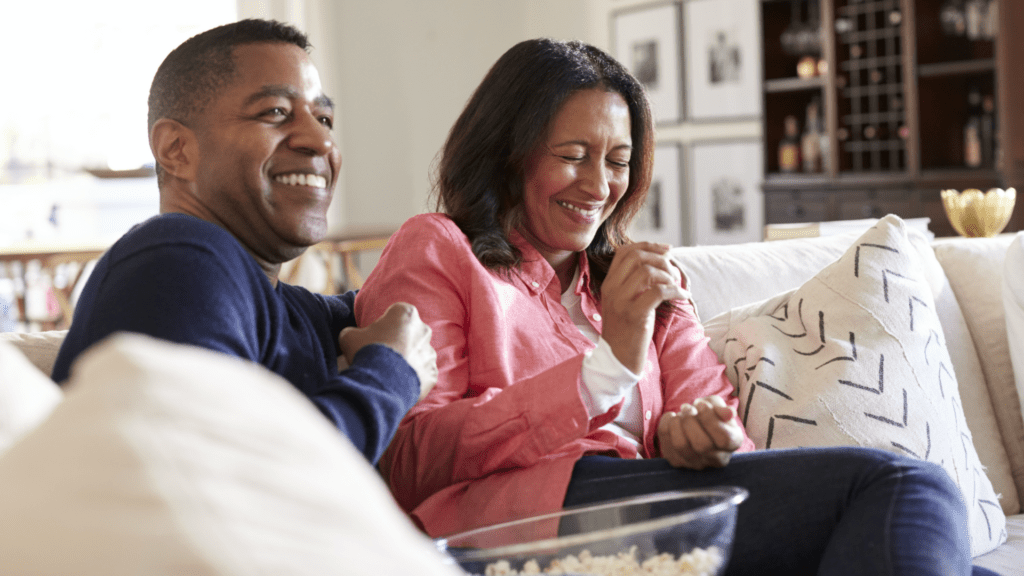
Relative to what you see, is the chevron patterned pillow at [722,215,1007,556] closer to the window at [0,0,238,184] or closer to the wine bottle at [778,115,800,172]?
the wine bottle at [778,115,800,172]

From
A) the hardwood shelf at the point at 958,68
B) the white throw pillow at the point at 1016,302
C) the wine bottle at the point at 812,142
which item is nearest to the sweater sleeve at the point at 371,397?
the white throw pillow at the point at 1016,302

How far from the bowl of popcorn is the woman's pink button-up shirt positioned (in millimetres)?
109

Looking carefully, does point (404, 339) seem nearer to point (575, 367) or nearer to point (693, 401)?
point (575, 367)

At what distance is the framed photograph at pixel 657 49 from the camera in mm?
6023

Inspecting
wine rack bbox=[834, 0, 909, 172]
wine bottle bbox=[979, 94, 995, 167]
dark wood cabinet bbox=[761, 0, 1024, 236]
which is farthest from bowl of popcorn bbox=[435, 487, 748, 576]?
wine rack bbox=[834, 0, 909, 172]

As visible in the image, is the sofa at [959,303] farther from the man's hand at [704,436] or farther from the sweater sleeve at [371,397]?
the sweater sleeve at [371,397]

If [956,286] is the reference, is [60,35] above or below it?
above

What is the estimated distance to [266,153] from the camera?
1211 millimetres

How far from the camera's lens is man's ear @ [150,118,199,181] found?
1204 millimetres

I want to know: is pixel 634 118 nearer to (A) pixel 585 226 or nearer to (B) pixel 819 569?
(A) pixel 585 226

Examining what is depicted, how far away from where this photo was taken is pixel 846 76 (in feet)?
16.9

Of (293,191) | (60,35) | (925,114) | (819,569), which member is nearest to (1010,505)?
(819,569)

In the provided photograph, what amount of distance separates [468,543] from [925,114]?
4555mm

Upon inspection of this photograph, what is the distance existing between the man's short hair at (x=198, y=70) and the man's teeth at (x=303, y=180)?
133 millimetres
